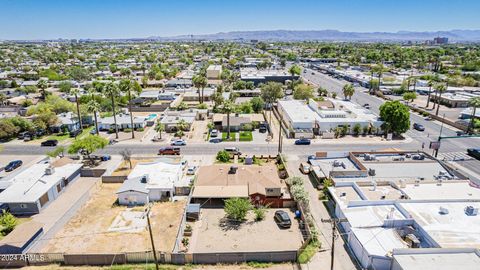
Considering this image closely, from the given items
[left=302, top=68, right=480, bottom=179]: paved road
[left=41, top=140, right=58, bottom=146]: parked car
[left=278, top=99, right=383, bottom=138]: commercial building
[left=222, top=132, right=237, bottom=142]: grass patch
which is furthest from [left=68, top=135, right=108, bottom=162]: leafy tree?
[left=302, top=68, right=480, bottom=179]: paved road

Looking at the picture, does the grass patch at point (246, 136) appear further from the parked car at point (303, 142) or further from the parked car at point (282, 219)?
the parked car at point (282, 219)

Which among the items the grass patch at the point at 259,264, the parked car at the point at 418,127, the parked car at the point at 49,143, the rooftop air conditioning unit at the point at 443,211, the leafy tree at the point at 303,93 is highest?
the leafy tree at the point at 303,93

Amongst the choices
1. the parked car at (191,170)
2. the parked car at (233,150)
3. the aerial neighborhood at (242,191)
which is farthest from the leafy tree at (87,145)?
the parked car at (233,150)

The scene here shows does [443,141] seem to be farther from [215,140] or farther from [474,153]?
[215,140]

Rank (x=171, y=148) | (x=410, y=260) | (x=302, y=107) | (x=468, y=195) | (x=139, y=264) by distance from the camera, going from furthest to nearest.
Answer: (x=302, y=107), (x=171, y=148), (x=468, y=195), (x=139, y=264), (x=410, y=260)

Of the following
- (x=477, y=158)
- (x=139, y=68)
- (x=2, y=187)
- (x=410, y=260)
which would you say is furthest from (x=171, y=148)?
(x=139, y=68)

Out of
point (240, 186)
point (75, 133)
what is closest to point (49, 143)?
point (75, 133)

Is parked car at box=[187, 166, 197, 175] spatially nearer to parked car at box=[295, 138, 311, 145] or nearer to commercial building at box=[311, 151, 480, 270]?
commercial building at box=[311, 151, 480, 270]

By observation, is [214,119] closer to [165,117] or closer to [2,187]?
[165,117]
